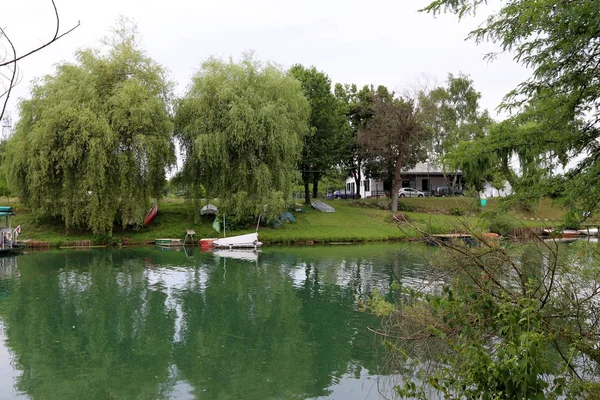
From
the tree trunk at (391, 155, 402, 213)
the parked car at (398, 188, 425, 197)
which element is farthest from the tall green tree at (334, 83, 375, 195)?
the parked car at (398, 188, 425, 197)

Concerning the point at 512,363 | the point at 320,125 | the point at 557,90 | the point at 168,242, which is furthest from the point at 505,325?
the point at 320,125

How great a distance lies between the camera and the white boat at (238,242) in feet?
99.5

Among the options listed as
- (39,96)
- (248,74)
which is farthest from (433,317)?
(39,96)

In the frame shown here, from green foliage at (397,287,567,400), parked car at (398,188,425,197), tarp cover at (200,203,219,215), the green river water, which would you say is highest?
parked car at (398,188,425,197)

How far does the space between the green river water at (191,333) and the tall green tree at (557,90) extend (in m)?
1.79

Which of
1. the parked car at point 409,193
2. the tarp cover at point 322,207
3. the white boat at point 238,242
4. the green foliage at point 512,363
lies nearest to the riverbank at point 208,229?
the tarp cover at point 322,207

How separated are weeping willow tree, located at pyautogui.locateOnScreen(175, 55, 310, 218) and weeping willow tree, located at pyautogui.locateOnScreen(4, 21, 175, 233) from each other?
207cm

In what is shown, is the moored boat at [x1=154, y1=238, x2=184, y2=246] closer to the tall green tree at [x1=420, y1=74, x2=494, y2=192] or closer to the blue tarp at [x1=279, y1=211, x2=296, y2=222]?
the blue tarp at [x1=279, y1=211, x2=296, y2=222]

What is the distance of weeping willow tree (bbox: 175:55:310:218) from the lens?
3130 cm

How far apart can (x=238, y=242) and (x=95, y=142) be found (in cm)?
1019

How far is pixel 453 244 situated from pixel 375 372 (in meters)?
4.83

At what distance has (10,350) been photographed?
10.2m

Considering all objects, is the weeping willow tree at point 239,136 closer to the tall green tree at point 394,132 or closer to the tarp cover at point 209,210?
the tarp cover at point 209,210

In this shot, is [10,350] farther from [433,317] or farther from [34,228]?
[34,228]
